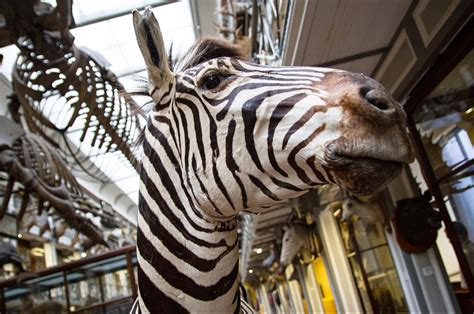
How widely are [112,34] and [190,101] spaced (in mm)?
6488

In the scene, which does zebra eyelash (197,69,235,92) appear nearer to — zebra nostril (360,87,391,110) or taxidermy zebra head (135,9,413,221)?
taxidermy zebra head (135,9,413,221)

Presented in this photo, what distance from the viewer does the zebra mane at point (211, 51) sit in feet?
5.00

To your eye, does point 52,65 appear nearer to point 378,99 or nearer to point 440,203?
point 440,203

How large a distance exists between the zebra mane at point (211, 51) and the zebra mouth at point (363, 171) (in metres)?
0.63

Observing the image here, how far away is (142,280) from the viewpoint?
140 cm

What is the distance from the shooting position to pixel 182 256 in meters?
1.33

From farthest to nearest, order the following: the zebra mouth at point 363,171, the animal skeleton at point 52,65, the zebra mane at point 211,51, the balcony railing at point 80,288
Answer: the balcony railing at point 80,288 → the animal skeleton at point 52,65 → the zebra mane at point 211,51 → the zebra mouth at point 363,171

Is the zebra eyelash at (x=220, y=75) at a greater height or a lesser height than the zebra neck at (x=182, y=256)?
greater

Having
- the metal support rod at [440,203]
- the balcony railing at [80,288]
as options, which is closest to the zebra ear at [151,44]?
the metal support rod at [440,203]

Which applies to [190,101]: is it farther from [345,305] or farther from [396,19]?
[345,305]

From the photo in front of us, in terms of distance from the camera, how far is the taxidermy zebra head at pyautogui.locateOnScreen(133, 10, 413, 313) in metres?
1.04

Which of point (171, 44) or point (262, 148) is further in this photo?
point (171, 44)

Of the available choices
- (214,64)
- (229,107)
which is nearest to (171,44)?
(214,64)

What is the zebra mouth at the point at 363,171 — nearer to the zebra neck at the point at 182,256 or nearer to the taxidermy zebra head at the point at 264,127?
the taxidermy zebra head at the point at 264,127
